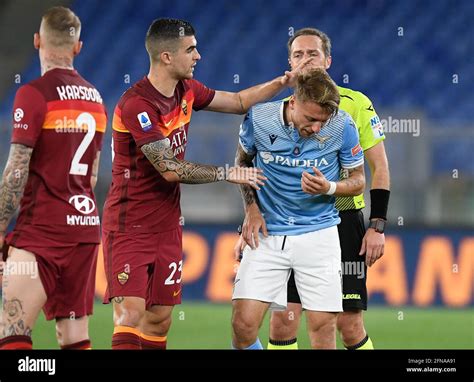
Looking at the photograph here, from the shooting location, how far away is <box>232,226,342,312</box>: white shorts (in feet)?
17.4

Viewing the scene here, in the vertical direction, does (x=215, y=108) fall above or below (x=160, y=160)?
above

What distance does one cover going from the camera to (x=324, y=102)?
5066 millimetres

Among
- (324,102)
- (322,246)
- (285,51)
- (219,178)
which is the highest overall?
(285,51)

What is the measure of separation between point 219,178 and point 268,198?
356 mm

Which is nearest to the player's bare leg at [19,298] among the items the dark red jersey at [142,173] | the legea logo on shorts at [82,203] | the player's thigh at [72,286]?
the player's thigh at [72,286]

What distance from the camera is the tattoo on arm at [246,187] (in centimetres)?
545

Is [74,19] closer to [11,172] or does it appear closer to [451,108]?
[11,172]

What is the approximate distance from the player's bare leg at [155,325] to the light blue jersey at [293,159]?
74 cm

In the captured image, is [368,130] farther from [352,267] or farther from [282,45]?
[282,45]

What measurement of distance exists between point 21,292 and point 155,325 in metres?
1.00

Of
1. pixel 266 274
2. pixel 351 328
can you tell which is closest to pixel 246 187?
pixel 266 274

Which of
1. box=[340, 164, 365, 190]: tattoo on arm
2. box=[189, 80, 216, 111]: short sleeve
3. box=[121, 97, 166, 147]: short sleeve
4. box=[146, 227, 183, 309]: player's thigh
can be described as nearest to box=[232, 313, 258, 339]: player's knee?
box=[146, 227, 183, 309]: player's thigh

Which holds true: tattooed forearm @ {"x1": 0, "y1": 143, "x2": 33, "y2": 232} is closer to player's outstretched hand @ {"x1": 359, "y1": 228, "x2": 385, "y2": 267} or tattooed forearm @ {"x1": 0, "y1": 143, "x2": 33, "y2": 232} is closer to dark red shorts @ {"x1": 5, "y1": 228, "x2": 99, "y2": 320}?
dark red shorts @ {"x1": 5, "y1": 228, "x2": 99, "y2": 320}

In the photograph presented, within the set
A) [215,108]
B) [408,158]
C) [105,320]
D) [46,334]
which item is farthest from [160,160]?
[408,158]
